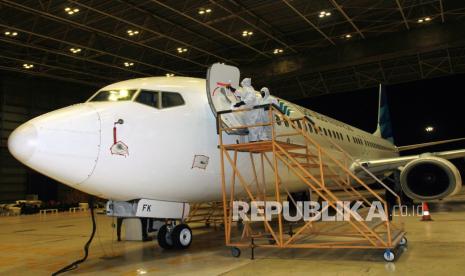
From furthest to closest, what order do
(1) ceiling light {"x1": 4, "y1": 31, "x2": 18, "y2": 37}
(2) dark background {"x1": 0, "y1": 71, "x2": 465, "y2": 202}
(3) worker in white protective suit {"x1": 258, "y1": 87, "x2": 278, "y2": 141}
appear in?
(2) dark background {"x1": 0, "y1": 71, "x2": 465, "y2": 202} → (1) ceiling light {"x1": 4, "y1": 31, "x2": 18, "y2": 37} → (3) worker in white protective suit {"x1": 258, "y1": 87, "x2": 278, "y2": 141}

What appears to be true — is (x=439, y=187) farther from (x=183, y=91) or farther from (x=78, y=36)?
(x=78, y=36)

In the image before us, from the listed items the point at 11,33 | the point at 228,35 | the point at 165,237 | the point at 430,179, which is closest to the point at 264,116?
the point at 165,237

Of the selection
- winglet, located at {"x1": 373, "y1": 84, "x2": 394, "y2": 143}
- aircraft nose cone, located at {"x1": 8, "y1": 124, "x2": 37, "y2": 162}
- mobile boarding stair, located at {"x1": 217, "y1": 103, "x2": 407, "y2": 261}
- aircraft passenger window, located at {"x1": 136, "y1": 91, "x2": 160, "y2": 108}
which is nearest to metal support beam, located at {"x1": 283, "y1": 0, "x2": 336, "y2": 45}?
winglet, located at {"x1": 373, "y1": 84, "x2": 394, "y2": 143}

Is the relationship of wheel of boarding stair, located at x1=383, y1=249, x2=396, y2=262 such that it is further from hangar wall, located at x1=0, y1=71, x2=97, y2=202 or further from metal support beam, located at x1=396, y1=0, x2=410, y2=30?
hangar wall, located at x1=0, y1=71, x2=97, y2=202

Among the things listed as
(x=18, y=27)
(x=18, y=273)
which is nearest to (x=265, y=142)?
(x=18, y=273)

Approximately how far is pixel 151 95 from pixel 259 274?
128 inches

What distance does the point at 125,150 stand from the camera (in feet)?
20.4

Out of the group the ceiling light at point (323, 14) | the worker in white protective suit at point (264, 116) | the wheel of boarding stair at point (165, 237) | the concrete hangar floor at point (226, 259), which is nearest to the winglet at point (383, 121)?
the ceiling light at point (323, 14)

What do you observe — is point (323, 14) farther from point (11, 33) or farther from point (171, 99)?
point (11, 33)

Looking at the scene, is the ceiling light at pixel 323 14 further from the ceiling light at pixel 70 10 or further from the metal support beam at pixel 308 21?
the ceiling light at pixel 70 10

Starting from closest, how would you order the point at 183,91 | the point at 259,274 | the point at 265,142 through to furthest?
the point at 259,274 < the point at 265,142 < the point at 183,91

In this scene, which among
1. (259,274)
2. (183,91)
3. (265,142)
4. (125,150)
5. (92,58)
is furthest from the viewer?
(92,58)

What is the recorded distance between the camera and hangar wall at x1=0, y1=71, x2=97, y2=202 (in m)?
27.5

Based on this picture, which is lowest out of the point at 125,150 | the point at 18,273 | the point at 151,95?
the point at 18,273
